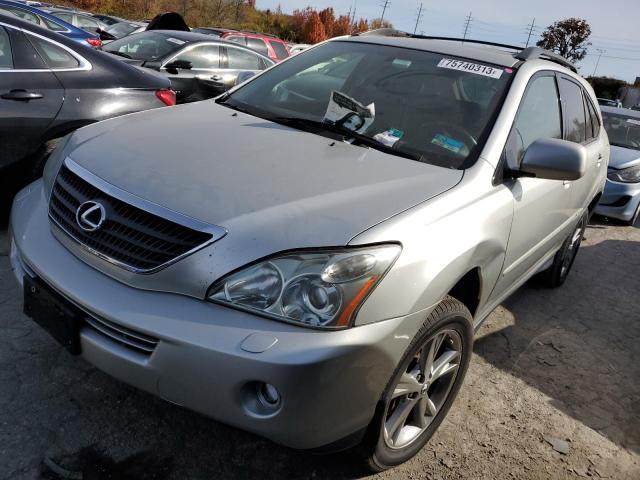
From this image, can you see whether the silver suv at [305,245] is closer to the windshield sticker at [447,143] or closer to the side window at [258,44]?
the windshield sticker at [447,143]

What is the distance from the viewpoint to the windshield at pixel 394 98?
8.82 feet

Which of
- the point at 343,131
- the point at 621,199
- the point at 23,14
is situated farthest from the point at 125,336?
the point at 23,14

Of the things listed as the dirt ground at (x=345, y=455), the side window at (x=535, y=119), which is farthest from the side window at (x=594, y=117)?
the dirt ground at (x=345, y=455)

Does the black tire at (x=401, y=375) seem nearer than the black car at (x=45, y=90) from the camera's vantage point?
Yes

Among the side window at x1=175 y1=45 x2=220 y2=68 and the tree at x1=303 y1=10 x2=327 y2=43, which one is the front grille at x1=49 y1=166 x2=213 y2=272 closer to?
the side window at x1=175 y1=45 x2=220 y2=68

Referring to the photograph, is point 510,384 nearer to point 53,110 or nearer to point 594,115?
point 594,115

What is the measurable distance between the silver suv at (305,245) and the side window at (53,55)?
1718 millimetres

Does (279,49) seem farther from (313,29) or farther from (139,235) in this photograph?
(313,29)

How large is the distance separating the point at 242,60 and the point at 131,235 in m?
7.38

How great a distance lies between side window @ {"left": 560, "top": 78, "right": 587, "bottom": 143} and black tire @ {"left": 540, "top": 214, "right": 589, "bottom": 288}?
82 cm

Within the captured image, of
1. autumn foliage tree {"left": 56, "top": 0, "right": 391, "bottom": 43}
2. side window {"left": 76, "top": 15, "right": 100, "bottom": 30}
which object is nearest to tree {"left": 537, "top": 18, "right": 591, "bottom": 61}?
autumn foliage tree {"left": 56, "top": 0, "right": 391, "bottom": 43}

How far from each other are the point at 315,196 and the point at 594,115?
339 cm

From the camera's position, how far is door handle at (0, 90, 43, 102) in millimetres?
3785

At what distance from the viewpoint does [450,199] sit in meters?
2.22
